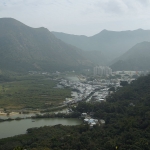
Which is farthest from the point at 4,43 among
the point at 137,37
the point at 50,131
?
Answer: the point at 137,37

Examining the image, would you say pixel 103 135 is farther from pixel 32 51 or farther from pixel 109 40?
pixel 109 40

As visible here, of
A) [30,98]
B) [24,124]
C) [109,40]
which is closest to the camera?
[24,124]

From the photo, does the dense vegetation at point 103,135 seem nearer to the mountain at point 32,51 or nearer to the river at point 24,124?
the river at point 24,124

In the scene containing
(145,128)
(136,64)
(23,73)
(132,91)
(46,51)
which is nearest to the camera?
(145,128)

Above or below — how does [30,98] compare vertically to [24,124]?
above

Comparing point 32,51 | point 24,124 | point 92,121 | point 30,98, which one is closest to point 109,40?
point 32,51

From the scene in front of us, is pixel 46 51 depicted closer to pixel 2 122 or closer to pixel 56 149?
pixel 2 122
